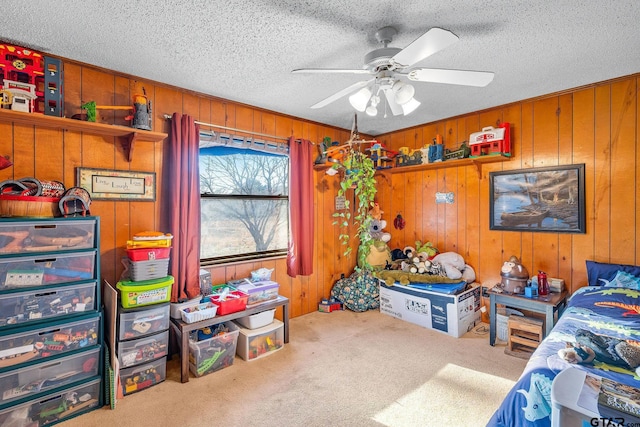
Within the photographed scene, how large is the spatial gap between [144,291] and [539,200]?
11.9 ft

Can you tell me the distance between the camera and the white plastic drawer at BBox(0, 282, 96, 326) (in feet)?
5.76

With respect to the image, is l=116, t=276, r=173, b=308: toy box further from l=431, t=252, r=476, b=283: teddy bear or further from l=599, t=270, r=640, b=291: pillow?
l=599, t=270, r=640, b=291: pillow

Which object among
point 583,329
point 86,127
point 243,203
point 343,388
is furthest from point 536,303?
point 86,127

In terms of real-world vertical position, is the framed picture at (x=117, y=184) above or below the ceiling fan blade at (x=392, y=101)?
below

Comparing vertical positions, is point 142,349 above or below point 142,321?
below

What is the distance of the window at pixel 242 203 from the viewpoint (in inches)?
120

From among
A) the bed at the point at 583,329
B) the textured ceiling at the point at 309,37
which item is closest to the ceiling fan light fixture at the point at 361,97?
the textured ceiling at the point at 309,37

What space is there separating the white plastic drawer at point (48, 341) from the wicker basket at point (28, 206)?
0.70m

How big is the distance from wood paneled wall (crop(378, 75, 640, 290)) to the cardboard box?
44 centimetres

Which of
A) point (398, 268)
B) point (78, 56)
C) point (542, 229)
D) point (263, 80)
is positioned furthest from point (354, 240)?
point (78, 56)

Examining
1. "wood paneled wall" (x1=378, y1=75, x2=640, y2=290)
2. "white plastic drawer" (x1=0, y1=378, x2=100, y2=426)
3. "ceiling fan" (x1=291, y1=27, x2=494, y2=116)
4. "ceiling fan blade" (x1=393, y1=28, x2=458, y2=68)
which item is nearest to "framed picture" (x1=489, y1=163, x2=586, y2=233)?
"wood paneled wall" (x1=378, y1=75, x2=640, y2=290)

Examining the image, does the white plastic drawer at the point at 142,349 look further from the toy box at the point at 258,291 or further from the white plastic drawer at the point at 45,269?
the toy box at the point at 258,291

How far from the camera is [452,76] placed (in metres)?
1.67

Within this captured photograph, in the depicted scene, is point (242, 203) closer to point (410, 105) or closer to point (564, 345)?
point (410, 105)
